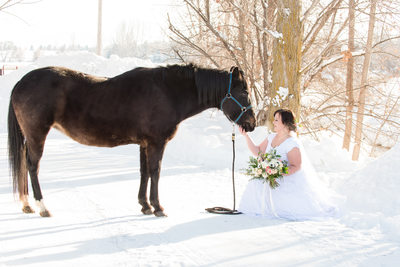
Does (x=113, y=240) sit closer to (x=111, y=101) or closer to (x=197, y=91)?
(x=111, y=101)

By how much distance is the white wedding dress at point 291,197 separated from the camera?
4.48m

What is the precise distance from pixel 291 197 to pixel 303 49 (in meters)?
5.75

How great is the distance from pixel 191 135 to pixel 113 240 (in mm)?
6453

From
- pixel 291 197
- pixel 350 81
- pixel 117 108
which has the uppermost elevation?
pixel 350 81

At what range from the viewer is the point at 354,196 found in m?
5.00

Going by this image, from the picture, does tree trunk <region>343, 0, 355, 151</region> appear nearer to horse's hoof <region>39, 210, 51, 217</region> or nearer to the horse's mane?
the horse's mane

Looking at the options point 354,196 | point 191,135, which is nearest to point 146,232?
point 354,196

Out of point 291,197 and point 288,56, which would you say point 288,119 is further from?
point 288,56

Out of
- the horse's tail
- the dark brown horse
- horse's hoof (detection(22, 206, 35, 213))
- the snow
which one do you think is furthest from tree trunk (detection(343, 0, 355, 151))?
horse's hoof (detection(22, 206, 35, 213))

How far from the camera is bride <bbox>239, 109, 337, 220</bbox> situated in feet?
14.7

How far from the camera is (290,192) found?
4.58m

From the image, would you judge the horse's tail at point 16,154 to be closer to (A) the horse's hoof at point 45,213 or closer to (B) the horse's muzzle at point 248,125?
(A) the horse's hoof at point 45,213

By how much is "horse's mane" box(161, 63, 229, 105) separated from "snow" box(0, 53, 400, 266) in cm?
157

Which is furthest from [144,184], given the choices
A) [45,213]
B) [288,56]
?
[288,56]
